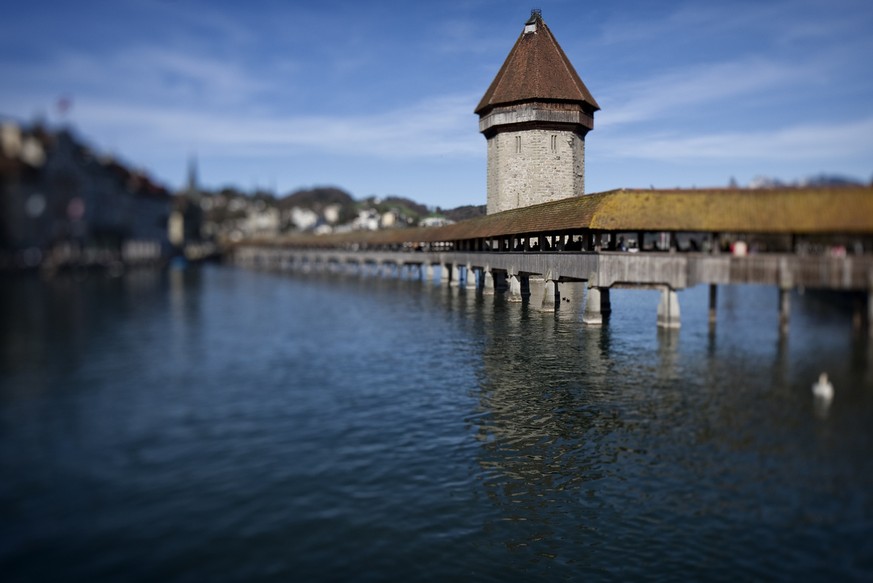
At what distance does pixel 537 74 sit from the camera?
62000 millimetres

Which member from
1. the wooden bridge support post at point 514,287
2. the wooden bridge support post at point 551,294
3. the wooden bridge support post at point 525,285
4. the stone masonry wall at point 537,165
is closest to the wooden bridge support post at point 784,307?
the wooden bridge support post at point 551,294

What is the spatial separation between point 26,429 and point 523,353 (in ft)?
55.7

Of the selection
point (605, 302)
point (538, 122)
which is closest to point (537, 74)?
point (538, 122)

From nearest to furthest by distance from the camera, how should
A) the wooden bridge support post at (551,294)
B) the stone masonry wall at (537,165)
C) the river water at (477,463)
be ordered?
the river water at (477,463) < the wooden bridge support post at (551,294) < the stone masonry wall at (537,165)

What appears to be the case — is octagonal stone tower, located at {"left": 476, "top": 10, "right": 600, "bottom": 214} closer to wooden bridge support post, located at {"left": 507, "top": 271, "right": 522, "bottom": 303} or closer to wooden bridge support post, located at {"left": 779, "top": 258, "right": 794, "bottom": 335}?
wooden bridge support post, located at {"left": 507, "top": 271, "right": 522, "bottom": 303}

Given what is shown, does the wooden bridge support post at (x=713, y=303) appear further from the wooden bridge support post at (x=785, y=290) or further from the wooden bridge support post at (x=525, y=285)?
the wooden bridge support post at (x=525, y=285)

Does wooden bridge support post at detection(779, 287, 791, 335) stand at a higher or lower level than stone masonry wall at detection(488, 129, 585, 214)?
lower

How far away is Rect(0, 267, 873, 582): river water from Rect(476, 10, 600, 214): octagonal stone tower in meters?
36.2

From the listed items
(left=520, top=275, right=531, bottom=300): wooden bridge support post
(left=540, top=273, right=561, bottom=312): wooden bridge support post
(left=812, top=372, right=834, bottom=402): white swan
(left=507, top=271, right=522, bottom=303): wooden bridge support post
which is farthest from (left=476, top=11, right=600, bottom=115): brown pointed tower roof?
(left=812, top=372, right=834, bottom=402): white swan

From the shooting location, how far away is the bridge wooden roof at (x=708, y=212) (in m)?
13.5

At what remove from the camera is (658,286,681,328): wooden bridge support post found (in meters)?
28.1

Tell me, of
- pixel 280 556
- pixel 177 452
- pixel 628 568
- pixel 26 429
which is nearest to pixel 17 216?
pixel 26 429

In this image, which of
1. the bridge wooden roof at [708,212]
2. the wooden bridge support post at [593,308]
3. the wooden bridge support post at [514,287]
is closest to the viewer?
the bridge wooden roof at [708,212]

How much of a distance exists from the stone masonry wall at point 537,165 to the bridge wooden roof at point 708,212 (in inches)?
776
